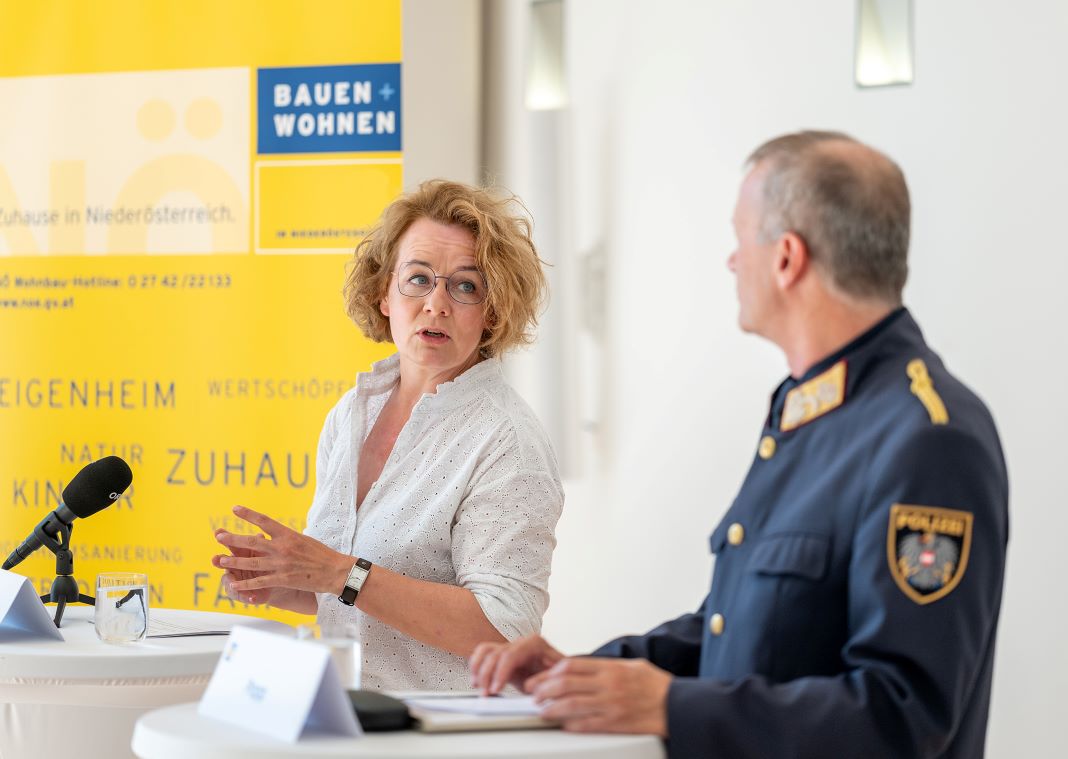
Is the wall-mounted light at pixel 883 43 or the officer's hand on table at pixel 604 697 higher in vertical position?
the wall-mounted light at pixel 883 43

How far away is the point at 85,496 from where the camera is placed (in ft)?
9.07

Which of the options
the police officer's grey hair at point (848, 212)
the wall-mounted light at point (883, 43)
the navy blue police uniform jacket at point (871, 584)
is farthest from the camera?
the wall-mounted light at point (883, 43)

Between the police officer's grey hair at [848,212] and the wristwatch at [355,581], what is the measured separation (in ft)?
3.80

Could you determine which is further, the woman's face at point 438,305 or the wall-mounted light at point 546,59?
the wall-mounted light at point 546,59

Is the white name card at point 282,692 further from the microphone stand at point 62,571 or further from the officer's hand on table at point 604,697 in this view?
the microphone stand at point 62,571

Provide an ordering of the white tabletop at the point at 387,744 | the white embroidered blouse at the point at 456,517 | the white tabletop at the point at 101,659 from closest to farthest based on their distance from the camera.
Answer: the white tabletop at the point at 387,744 < the white tabletop at the point at 101,659 < the white embroidered blouse at the point at 456,517

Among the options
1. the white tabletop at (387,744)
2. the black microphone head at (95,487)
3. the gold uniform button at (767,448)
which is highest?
the gold uniform button at (767,448)

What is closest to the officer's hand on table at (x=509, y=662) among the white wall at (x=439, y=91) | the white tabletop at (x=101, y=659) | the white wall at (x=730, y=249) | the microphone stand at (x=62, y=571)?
the white tabletop at (x=101, y=659)

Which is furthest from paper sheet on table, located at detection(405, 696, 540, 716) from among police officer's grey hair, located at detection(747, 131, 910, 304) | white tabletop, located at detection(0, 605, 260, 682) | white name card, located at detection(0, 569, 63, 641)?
white name card, located at detection(0, 569, 63, 641)

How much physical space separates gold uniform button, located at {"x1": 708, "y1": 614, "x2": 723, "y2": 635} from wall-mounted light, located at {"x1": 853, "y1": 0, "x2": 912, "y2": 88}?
7.32 feet

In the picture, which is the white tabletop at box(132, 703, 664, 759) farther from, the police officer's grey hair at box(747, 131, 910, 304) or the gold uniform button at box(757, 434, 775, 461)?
the police officer's grey hair at box(747, 131, 910, 304)

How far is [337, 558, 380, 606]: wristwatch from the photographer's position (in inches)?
97.9

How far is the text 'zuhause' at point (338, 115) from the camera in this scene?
4508mm

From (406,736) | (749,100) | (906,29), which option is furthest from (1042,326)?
(406,736)
